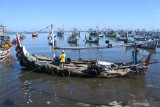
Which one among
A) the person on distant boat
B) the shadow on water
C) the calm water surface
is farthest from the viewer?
the person on distant boat

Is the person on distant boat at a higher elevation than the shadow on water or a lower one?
higher

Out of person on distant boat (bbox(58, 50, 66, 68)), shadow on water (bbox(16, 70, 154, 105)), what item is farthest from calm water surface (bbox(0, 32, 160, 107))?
person on distant boat (bbox(58, 50, 66, 68))

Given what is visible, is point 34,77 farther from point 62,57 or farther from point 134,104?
point 134,104

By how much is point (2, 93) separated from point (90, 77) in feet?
22.9

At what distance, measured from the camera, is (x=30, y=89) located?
10.8 meters

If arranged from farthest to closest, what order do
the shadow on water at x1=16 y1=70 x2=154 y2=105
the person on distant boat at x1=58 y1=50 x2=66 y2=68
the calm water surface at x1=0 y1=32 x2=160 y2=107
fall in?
the person on distant boat at x1=58 y1=50 x2=66 y2=68
the shadow on water at x1=16 y1=70 x2=154 y2=105
the calm water surface at x1=0 y1=32 x2=160 y2=107

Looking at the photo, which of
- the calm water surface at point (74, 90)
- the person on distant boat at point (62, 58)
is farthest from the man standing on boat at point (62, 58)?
the calm water surface at point (74, 90)

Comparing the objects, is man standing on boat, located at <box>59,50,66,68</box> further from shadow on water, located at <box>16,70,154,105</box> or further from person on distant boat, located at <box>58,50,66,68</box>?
shadow on water, located at <box>16,70,154,105</box>

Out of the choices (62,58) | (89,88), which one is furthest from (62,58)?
(89,88)

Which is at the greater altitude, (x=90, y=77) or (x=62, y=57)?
(x=62, y=57)

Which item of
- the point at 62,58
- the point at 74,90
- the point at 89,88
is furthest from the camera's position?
the point at 62,58

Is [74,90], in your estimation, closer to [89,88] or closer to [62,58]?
[89,88]

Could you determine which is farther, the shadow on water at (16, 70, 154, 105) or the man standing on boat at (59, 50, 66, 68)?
the man standing on boat at (59, 50, 66, 68)

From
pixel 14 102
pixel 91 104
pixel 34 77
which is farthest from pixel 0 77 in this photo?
pixel 91 104
